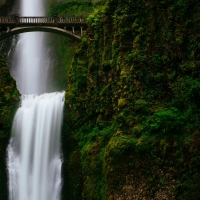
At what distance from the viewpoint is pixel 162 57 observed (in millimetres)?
14047

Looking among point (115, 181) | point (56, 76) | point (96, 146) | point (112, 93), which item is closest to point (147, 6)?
point (112, 93)

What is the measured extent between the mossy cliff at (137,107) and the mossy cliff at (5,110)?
3.34m

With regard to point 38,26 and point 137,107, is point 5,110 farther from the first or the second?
point 137,107

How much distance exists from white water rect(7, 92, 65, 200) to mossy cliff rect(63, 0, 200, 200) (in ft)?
1.89

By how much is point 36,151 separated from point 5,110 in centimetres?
353

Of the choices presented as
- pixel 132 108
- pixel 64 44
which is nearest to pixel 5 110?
pixel 132 108

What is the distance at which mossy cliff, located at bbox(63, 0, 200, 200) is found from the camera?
11766mm

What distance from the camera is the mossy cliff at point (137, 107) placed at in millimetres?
11766

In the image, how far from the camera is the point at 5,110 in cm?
1877

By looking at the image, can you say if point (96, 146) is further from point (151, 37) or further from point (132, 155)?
point (151, 37)

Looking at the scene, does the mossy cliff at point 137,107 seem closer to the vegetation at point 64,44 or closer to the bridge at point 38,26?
the bridge at point 38,26

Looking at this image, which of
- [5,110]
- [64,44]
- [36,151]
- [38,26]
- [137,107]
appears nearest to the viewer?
[137,107]

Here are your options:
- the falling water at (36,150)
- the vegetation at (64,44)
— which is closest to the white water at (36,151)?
the falling water at (36,150)

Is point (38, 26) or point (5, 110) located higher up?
point (38, 26)
